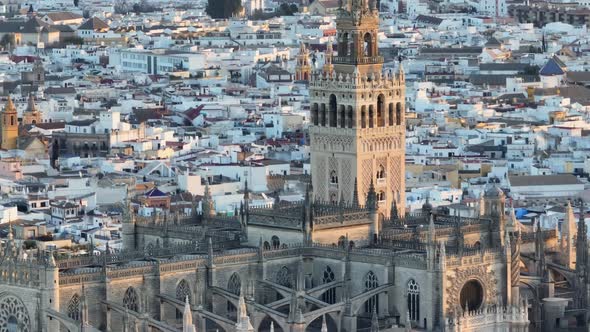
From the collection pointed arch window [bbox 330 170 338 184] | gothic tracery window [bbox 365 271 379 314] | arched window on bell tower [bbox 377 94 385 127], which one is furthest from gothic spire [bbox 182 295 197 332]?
arched window on bell tower [bbox 377 94 385 127]

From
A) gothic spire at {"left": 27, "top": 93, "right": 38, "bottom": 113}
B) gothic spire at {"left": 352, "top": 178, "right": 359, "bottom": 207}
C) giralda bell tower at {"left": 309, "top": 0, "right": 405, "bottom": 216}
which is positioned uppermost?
giralda bell tower at {"left": 309, "top": 0, "right": 405, "bottom": 216}

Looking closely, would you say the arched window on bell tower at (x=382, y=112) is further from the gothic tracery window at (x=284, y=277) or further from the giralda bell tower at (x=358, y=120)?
the gothic tracery window at (x=284, y=277)

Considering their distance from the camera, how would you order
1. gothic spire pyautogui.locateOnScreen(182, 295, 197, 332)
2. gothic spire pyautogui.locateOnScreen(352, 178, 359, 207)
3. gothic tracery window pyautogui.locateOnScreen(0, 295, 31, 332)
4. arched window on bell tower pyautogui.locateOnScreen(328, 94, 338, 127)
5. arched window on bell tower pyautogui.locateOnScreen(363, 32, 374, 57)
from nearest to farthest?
gothic spire pyautogui.locateOnScreen(182, 295, 197, 332) < gothic tracery window pyautogui.locateOnScreen(0, 295, 31, 332) < gothic spire pyautogui.locateOnScreen(352, 178, 359, 207) < arched window on bell tower pyautogui.locateOnScreen(328, 94, 338, 127) < arched window on bell tower pyautogui.locateOnScreen(363, 32, 374, 57)

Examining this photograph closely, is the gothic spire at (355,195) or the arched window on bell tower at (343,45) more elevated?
the arched window on bell tower at (343,45)

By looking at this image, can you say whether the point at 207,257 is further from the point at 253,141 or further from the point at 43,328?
the point at 253,141

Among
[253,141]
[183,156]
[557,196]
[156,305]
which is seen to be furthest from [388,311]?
[253,141]

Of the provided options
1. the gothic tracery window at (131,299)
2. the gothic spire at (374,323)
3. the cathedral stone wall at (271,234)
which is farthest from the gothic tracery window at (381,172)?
the gothic tracery window at (131,299)

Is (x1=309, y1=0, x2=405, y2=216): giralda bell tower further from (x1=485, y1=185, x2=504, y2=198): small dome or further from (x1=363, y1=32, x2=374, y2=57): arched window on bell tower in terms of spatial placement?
(x1=485, y1=185, x2=504, y2=198): small dome

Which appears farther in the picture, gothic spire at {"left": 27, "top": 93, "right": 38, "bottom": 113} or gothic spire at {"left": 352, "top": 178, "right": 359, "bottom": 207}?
gothic spire at {"left": 27, "top": 93, "right": 38, "bottom": 113}
